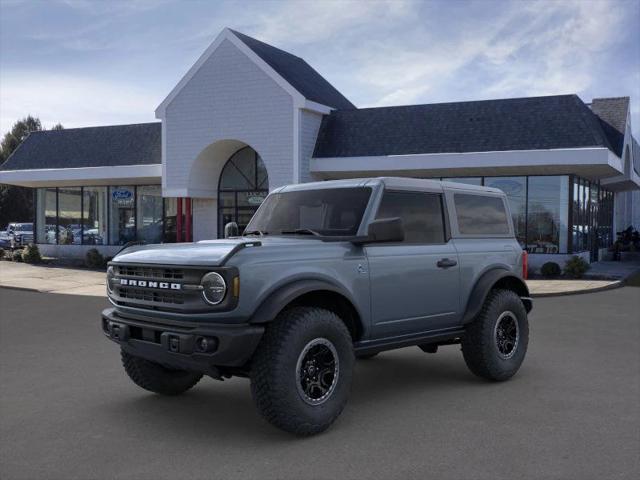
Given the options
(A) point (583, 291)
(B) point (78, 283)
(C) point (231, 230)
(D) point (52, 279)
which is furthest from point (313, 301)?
(D) point (52, 279)

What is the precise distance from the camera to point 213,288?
4.95 meters

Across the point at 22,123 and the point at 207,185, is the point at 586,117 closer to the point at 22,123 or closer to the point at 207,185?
the point at 207,185

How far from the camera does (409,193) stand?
650 cm

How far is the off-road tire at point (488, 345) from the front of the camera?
6.72m

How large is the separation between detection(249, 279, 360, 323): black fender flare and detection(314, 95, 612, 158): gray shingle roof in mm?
16452

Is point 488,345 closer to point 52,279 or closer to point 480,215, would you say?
point 480,215

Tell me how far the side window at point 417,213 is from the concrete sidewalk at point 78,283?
380 inches

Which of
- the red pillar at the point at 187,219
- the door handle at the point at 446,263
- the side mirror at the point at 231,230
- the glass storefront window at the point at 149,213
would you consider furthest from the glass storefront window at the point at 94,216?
the door handle at the point at 446,263

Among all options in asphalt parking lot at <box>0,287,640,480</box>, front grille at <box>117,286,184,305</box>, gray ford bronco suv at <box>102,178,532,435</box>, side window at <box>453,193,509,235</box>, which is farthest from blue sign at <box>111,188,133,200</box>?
front grille at <box>117,286,184,305</box>

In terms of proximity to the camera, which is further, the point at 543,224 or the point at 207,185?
the point at 207,185

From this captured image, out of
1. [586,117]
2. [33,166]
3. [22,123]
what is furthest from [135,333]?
[22,123]

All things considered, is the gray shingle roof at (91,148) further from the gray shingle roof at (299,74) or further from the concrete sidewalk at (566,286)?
the concrete sidewalk at (566,286)

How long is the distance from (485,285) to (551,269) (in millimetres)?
14681

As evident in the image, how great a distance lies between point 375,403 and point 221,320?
1961 mm
